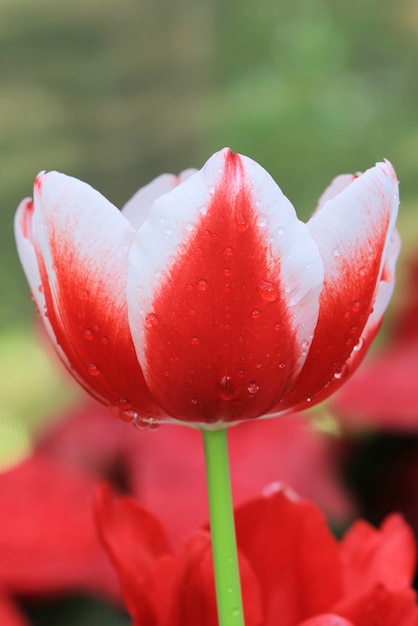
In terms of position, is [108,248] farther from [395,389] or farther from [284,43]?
[284,43]

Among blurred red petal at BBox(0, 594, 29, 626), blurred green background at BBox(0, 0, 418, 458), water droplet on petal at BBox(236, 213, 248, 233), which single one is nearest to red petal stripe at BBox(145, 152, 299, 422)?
water droplet on petal at BBox(236, 213, 248, 233)

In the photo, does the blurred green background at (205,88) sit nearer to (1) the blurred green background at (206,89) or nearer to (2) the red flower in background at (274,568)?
(1) the blurred green background at (206,89)

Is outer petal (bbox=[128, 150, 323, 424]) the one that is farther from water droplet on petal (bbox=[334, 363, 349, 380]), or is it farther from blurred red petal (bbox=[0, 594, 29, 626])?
blurred red petal (bbox=[0, 594, 29, 626])

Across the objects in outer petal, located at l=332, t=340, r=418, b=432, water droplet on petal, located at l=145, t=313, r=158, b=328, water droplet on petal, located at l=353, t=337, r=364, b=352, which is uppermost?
water droplet on petal, located at l=145, t=313, r=158, b=328

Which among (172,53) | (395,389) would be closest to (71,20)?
(172,53)

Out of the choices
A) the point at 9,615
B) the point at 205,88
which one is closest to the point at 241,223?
the point at 9,615

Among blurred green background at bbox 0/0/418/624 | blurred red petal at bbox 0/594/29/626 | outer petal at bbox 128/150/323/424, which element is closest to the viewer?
outer petal at bbox 128/150/323/424

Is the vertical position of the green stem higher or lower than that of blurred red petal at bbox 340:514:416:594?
higher

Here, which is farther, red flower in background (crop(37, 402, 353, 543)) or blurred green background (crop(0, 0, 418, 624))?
blurred green background (crop(0, 0, 418, 624))
